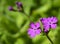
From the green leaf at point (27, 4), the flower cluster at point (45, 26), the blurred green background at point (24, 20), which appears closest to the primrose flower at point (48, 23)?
the flower cluster at point (45, 26)

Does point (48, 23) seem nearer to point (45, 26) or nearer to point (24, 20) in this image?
point (45, 26)

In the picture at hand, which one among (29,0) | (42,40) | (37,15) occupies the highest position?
(29,0)

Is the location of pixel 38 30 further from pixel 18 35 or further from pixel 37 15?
pixel 37 15

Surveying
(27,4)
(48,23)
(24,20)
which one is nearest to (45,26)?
(48,23)

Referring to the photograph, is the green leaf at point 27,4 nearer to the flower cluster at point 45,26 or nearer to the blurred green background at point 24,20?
the blurred green background at point 24,20

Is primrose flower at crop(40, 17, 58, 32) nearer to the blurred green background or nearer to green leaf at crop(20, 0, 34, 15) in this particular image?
the blurred green background

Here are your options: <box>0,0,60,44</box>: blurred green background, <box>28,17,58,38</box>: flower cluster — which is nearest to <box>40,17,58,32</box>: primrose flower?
<box>28,17,58,38</box>: flower cluster

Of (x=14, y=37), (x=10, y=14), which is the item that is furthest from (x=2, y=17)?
(x=14, y=37)

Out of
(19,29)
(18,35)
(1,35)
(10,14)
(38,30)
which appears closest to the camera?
(38,30)

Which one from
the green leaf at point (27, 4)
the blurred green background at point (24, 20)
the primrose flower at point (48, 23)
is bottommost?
the blurred green background at point (24, 20)

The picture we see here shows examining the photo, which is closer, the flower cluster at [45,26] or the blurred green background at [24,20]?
the flower cluster at [45,26]
